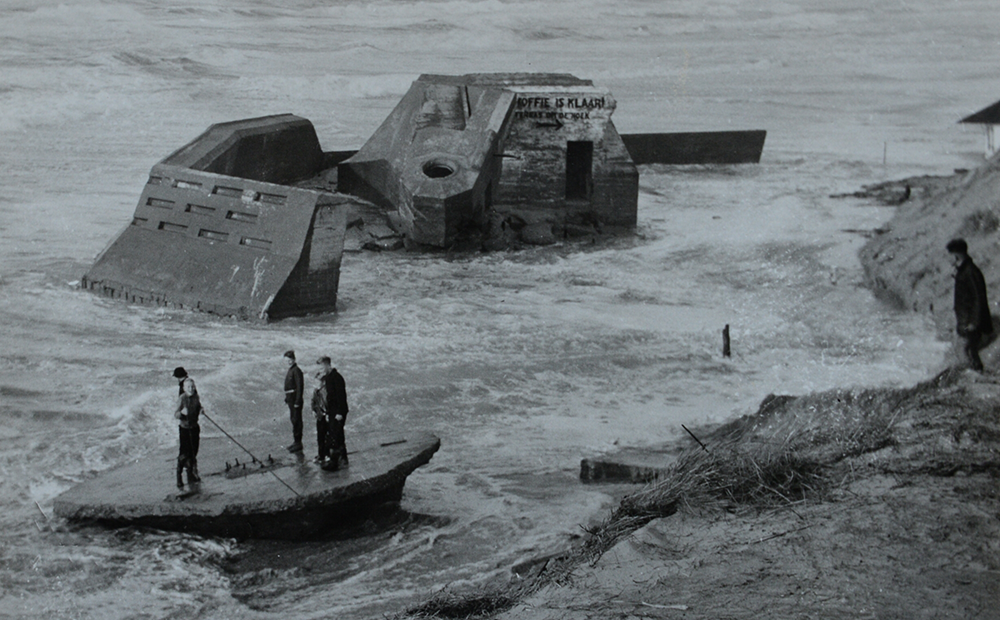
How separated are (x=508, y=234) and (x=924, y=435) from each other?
497 inches

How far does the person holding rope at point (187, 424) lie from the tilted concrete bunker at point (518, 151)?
11286mm

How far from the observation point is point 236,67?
1131 inches

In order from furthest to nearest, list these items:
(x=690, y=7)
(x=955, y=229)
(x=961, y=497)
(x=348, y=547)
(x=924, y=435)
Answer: (x=690, y=7)
(x=955, y=229)
(x=348, y=547)
(x=924, y=435)
(x=961, y=497)

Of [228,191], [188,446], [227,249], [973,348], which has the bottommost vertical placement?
[188,446]

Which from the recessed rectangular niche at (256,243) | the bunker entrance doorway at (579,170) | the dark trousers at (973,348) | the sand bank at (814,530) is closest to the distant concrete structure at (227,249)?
the recessed rectangular niche at (256,243)

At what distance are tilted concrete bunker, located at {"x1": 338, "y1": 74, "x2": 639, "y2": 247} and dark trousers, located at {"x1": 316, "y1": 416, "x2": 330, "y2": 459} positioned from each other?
11.1 m

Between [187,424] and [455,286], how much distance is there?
9108mm

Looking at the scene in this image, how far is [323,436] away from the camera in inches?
325

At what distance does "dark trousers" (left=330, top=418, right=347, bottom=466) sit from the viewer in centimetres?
816

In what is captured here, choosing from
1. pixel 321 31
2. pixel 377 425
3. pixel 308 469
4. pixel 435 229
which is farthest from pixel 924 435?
pixel 321 31

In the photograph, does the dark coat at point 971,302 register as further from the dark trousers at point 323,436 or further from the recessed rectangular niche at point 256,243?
the recessed rectangular niche at point 256,243

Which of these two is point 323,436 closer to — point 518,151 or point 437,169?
point 437,169

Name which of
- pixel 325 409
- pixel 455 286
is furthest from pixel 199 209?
pixel 325 409

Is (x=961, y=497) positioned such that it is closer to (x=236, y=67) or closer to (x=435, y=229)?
(x=435, y=229)
